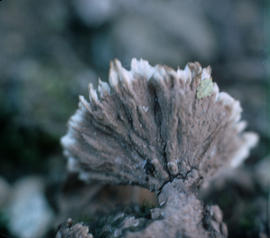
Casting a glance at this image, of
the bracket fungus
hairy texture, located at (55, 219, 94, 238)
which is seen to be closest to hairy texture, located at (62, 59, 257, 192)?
the bracket fungus

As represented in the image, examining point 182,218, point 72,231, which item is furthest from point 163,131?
point 72,231

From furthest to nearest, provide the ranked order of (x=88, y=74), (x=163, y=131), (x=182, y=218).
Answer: (x=88, y=74) < (x=163, y=131) < (x=182, y=218)

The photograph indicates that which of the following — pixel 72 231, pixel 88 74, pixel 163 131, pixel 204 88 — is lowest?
pixel 72 231

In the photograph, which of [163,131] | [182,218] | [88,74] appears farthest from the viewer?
[88,74]

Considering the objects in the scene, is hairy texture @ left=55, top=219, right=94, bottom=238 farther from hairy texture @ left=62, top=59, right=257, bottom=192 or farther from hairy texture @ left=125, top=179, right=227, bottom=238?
hairy texture @ left=62, top=59, right=257, bottom=192

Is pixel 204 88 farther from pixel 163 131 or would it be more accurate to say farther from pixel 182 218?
pixel 182 218

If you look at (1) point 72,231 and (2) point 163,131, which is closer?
(1) point 72,231

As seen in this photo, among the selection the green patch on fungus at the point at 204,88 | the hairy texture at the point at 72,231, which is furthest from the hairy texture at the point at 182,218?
the green patch on fungus at the point at 204,88
